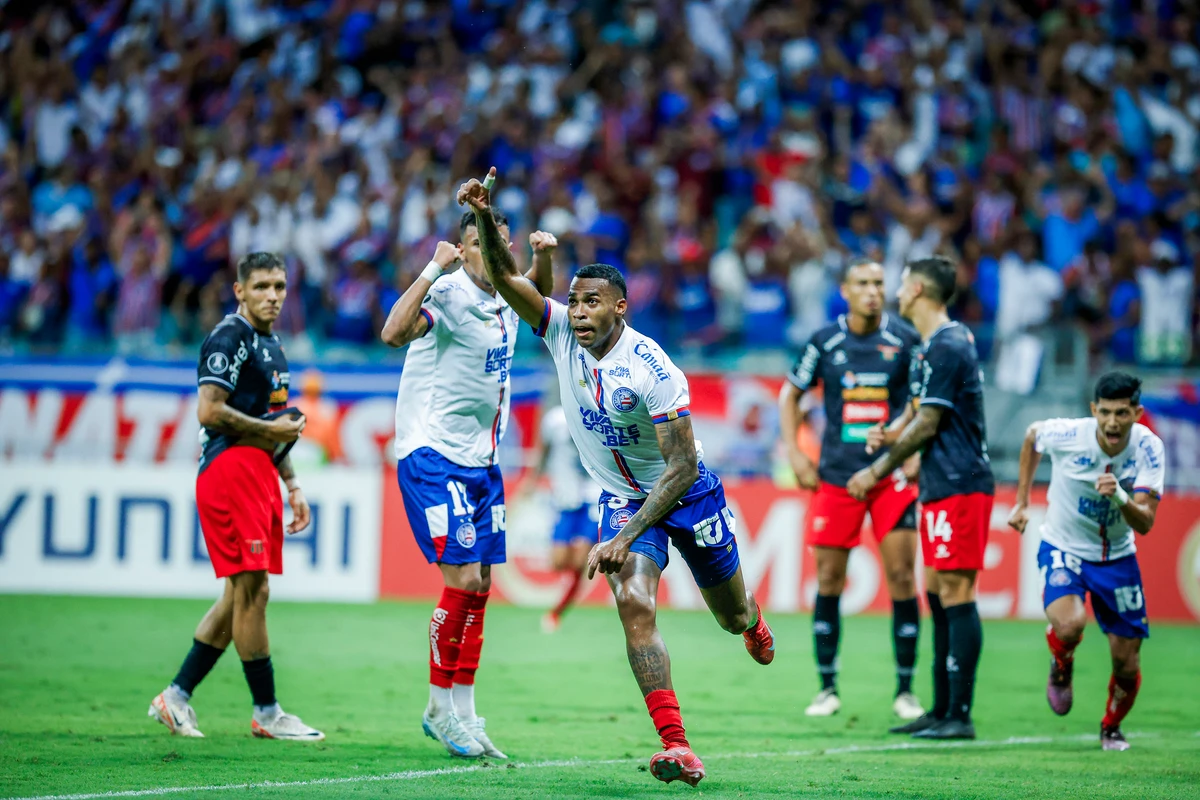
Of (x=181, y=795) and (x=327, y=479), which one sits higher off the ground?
(x=327, y=479)

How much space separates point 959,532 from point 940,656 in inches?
33.8

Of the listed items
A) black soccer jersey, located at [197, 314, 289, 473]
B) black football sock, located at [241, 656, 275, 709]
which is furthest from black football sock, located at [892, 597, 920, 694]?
black soccer jersey, located at [197, 314, 289, 473]

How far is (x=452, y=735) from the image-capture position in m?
7.37

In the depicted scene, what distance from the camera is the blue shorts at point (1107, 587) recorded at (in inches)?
325

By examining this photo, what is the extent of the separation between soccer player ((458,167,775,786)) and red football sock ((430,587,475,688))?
106cm

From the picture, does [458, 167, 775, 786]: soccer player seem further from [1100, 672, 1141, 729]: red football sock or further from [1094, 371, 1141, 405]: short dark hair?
[1094, 371, 1141, 405]: short dark hair

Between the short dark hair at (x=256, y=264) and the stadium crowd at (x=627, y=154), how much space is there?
9.34m

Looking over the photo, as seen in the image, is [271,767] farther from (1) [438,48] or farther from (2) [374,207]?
(1) [438,48]

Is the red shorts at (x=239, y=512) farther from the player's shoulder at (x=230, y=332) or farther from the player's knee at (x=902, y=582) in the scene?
the player's knee at (x=902, y=582)

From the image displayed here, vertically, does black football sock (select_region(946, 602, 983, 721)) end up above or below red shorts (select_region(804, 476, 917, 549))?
below

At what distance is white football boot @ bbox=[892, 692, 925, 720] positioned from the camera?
29.7 ft

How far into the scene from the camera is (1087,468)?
835 centimetres

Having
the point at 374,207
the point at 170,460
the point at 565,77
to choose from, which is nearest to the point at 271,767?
the point at 170,460

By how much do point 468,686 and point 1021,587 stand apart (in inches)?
366
